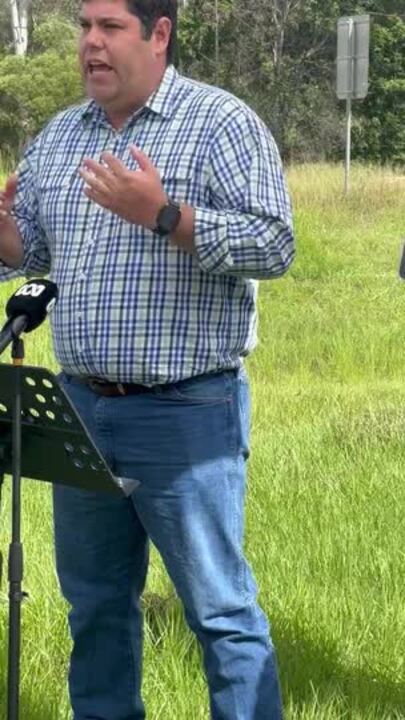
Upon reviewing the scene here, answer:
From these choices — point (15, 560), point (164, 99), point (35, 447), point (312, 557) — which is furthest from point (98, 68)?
point (312, 557)

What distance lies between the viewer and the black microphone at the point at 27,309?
2.74 meters

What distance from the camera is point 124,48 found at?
3.07 meters

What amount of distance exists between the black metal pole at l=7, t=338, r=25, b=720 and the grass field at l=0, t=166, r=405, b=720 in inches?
43.7

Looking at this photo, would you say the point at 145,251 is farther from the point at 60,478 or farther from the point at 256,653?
the point at 256,653

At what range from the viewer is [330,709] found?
3.71 meters

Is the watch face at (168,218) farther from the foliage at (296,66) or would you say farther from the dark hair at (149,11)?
the foliage at (296,66)

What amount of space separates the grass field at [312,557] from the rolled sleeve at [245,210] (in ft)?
4.39

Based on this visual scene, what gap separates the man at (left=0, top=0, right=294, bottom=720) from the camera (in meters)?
3.04

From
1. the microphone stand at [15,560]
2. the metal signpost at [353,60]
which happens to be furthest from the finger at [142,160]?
the metal signpost at [353,60]

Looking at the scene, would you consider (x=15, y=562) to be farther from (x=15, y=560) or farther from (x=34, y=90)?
(x=34, y=90)

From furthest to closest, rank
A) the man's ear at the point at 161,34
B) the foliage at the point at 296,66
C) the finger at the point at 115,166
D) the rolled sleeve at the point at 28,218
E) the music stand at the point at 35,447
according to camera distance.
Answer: the foliage at the point at 296,66, the rolled sleeve at the point at 28,218, the man's ear at the point at 161,34, the finger at the point at 115,166, the music stand at the point at 35,447

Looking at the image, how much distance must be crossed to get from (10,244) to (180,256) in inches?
20.0

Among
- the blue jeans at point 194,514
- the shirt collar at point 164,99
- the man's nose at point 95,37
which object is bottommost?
the blue jeans at point 194,514

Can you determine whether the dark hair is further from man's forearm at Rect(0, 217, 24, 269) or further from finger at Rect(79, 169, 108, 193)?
man's forearm at Rect(0, 217, 24, 269)
